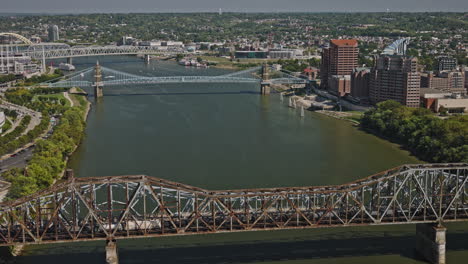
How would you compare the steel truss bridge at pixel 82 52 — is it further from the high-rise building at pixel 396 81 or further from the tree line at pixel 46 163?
the tree line at pixel 46 163

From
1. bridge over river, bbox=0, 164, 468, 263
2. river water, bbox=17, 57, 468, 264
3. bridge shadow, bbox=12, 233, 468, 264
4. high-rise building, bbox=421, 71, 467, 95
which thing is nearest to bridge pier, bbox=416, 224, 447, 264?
bridge over river, bbox=0, 164, 468, 263

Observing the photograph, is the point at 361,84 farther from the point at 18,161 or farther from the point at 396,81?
the point at 18,161

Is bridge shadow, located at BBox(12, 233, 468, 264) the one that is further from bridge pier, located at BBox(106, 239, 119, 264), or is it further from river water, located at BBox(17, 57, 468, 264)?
bridge pier, located at BBox(106, 239, 119, 264)

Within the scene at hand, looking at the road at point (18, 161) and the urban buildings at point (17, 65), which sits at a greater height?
the urban buildings at point (17, 65)

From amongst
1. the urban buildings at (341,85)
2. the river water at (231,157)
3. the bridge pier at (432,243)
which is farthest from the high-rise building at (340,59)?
the bridge pier at (432,243)

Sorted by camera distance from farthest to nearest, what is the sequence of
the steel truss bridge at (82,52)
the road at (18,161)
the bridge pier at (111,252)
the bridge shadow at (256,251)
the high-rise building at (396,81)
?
the steel truss bridge at (82,52) → the high-rise building at (396,81) → the road at (18,161) → the bridge shadow at (256,251) → the bridge pier at (111,252)

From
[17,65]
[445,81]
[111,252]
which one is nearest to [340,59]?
[445,81]
